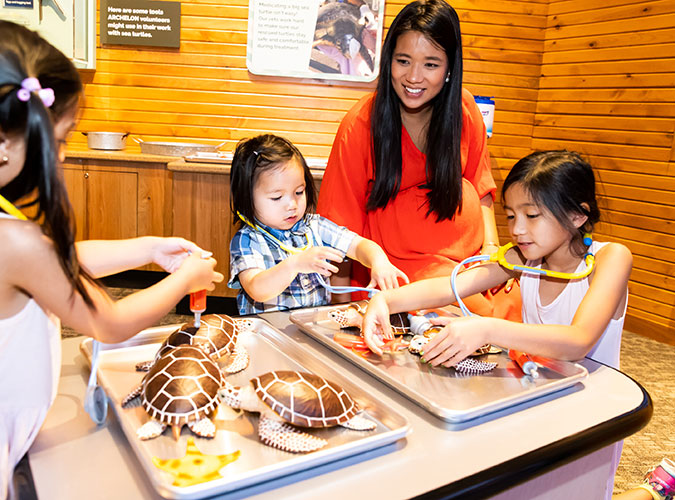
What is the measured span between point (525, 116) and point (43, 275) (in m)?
5.01

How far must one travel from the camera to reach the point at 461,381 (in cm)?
97

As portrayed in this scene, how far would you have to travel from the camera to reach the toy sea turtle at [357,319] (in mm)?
1191

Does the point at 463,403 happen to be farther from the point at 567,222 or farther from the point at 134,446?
the point at 567,222

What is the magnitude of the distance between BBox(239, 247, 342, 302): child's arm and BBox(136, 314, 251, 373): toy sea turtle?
0.97 ft

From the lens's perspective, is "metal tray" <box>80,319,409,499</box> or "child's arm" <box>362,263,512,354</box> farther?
"child's arm" <box>362,263,512,354</box>

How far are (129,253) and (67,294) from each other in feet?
1.15

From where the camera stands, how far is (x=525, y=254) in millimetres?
1420

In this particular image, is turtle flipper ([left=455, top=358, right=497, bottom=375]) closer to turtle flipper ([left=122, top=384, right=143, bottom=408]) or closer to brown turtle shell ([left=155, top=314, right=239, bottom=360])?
brown turtle shell ([left=155, top=314, right=239, bottom=360])

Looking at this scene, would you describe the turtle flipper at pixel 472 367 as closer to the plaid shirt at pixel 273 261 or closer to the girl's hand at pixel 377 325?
the girl's hand at pixel 377 325

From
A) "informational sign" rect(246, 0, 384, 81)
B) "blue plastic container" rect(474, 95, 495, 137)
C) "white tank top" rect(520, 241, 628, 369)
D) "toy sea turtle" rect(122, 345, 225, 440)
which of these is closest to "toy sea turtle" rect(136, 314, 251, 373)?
"toy sea turtle" rect(122, 345, 225, 440)

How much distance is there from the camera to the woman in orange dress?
1896 millimetres

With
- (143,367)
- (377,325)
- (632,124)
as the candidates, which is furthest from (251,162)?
(632,124)

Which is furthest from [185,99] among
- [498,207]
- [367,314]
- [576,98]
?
[367,314]

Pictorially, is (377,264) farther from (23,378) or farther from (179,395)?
(23,378)
